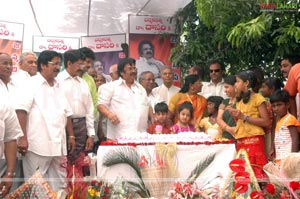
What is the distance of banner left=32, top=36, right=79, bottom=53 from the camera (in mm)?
11539

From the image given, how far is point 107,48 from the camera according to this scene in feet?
37.3

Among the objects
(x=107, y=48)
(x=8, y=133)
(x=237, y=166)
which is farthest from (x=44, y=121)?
(x=107, y=48)

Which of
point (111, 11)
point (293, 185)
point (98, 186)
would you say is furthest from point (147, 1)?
point (293, 185)

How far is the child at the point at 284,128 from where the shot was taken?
6.02 meters

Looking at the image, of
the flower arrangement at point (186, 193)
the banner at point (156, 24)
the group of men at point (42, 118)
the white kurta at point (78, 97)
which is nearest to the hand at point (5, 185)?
the group of men at point (42, 118)

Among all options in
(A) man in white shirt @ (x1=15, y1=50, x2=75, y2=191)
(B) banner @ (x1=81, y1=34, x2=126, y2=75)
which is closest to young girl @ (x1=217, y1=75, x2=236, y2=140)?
(A) man in white shirt @ (x1=15, y1=50, x2=75, y2=191)

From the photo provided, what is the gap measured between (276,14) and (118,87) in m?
2.18

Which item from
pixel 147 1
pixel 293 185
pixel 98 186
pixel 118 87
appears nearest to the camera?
pixel 293 185

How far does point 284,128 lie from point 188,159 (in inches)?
41.6

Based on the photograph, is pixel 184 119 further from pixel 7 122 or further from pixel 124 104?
pixel 7 122

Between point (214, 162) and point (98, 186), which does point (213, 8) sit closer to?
point (214, 162)

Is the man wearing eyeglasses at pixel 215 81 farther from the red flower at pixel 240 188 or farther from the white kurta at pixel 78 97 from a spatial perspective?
the red flower at pixel 240 188

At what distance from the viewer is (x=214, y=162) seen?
5957 mm

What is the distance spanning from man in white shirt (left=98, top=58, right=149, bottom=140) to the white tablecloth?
4.00 feet
